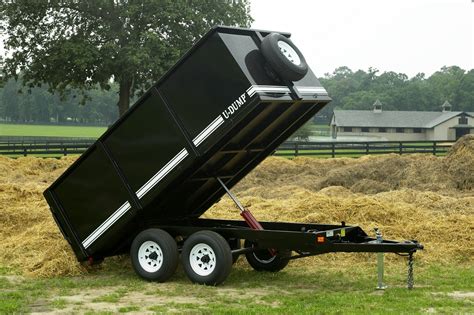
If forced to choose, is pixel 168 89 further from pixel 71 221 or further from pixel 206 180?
pixel 71 221

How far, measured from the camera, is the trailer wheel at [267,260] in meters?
10.9

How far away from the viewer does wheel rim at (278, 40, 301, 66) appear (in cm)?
957

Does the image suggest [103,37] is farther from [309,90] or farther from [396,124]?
[396,124]

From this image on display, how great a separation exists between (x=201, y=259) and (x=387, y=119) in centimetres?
9836

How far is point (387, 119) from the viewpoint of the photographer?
106 m

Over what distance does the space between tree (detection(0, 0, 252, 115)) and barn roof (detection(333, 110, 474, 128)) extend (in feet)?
201

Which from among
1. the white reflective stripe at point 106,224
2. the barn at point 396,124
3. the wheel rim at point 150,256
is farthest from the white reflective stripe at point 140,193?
the barn at point 396,124

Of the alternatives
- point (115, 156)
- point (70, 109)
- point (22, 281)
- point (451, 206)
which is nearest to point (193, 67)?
point (115, 156)

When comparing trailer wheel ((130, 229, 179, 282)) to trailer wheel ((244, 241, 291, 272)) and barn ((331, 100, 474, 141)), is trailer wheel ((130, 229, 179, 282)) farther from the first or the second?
barn ((331, 100, 474, 141))

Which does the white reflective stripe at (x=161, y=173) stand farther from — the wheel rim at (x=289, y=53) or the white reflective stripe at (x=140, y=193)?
the wheel rim at (x=289, y=53)

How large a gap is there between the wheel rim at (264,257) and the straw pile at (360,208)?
1.17 m

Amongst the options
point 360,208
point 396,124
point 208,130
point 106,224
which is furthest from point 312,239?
point 396,124

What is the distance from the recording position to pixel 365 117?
106688 mm

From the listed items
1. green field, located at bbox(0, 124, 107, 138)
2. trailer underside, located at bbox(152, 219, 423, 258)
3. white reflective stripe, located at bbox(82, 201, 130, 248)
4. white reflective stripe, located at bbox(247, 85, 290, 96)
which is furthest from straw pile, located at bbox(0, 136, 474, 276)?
green field, located at bbox(0, 124, 107, 138)
